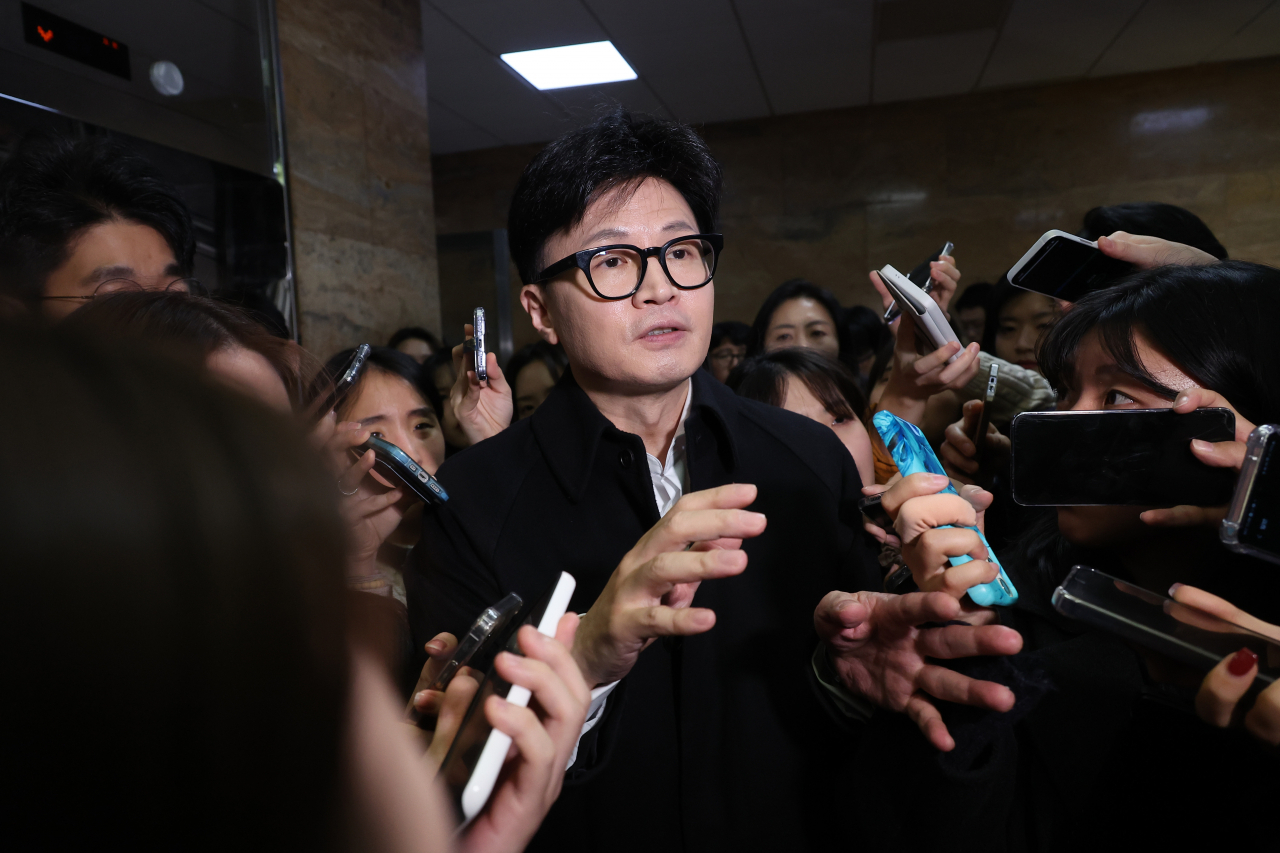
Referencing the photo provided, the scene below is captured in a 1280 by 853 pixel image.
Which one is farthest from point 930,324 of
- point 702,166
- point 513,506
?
point 513,506

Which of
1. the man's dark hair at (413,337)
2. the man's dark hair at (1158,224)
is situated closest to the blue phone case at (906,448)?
the man's dark hair at (1158,224)

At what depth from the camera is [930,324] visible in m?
1.91

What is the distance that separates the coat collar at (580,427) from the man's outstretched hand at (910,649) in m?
0.41

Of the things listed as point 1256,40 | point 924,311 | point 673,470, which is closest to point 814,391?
point 924,311

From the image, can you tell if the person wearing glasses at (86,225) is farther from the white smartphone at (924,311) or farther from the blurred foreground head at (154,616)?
the white smartphone at (924,311)

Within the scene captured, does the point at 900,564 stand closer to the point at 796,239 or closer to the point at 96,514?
the point at 96,514

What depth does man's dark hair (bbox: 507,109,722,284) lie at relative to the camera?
142cm

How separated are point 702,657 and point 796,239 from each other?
22.8 ft

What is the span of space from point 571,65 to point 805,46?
176 centimetres

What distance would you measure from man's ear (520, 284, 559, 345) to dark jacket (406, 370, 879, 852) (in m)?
0.14

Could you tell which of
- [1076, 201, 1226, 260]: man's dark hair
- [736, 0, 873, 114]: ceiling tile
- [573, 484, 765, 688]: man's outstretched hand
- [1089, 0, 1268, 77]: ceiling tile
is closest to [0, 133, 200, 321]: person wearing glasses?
[573, 484, 765, 688]: man's outstretched hand

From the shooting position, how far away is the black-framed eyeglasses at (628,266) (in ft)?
4.54

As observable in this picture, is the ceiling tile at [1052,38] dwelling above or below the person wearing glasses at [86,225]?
above

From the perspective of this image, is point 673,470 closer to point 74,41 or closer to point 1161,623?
point 1161,623
